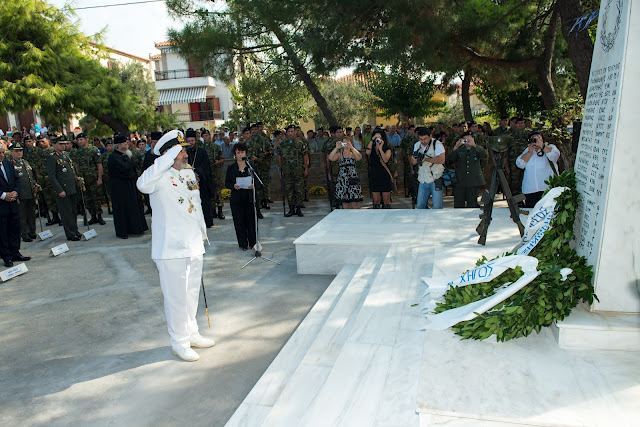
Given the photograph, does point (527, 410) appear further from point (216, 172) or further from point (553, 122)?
point (216, 172)

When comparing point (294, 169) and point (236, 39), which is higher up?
point (236, 39)

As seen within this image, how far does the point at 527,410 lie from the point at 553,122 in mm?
8549

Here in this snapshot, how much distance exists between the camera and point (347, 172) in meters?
9.55

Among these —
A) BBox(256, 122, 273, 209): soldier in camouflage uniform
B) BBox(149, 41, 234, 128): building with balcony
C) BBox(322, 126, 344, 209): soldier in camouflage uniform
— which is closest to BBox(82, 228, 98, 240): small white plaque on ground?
BBox(256, 122, 273, 209): soldier in camouflage uniform

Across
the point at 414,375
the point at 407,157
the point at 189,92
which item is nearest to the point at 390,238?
the point at 414,375

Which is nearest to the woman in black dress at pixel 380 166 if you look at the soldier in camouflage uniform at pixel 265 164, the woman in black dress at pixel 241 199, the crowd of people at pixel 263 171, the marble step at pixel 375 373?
the crowd of people at pixel 263 171

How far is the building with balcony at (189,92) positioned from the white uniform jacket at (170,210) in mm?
39140

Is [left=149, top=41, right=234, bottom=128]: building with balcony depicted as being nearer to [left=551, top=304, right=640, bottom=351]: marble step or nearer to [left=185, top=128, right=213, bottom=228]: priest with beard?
[left=185, top=128, right=213, bottom=228]: priest with beard

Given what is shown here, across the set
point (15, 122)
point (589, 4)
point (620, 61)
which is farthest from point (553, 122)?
point (15, 122)

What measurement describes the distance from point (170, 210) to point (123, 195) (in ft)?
19.3

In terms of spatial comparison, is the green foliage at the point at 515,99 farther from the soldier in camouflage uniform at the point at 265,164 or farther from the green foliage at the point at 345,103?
the green foliage at the point at 345,103

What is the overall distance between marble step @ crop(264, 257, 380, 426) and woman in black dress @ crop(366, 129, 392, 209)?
12.9ft

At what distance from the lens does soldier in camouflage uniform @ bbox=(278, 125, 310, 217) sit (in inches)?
445

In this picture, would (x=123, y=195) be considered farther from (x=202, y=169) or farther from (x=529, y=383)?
(x=529, y=383)
